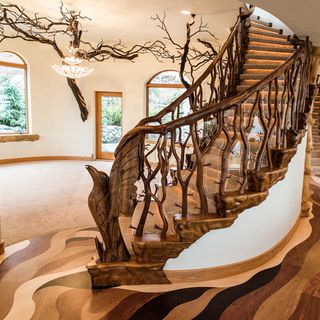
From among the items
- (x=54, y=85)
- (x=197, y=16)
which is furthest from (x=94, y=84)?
(x=197, y=16)

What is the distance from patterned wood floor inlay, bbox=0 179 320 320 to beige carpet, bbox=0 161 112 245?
0.90 metres

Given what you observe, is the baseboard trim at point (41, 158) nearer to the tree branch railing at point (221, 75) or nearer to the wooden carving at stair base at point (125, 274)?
the tree branch railing at point (221, 75)

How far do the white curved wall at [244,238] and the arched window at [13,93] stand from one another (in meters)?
7.44

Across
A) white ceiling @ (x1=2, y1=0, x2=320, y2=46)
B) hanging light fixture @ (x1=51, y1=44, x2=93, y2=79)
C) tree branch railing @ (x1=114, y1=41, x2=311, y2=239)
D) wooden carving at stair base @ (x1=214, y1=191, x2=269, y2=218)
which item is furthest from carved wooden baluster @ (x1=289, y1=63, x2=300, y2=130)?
hanging light fixture @ (x1=51, y1=44, x2=93, y2=79)

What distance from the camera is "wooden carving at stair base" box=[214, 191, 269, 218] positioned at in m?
2.62

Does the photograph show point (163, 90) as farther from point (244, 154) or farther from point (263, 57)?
point (244, 154)

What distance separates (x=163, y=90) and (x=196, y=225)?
720 cm

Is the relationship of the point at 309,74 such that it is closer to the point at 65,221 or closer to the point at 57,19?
the point at 65,221

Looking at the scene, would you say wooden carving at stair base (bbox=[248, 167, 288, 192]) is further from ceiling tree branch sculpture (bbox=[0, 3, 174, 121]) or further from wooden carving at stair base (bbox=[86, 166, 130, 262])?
ceiling tree branch sculpture (bbox=[0, 3, 174, 121])

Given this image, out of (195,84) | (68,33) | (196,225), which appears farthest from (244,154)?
(68,33)

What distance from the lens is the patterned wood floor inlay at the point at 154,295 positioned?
7.63 feet

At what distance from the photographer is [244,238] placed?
2895 millimetres

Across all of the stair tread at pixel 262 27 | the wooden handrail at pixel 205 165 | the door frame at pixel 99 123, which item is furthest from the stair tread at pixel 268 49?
the door frame at pixel 99 123

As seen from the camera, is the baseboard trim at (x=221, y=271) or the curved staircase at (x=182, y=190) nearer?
the curved staircase at (x=182, y=190)
